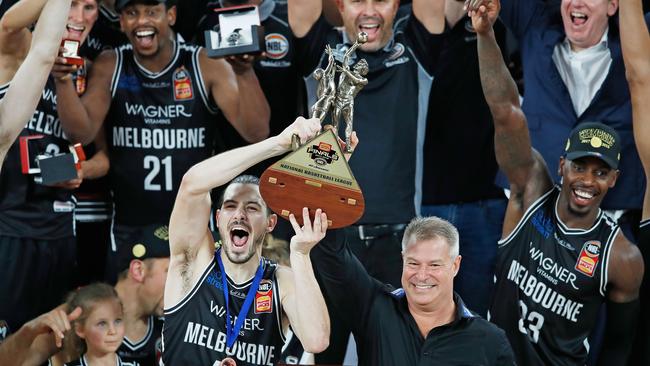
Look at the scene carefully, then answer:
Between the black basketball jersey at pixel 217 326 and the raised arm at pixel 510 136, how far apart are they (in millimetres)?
1538

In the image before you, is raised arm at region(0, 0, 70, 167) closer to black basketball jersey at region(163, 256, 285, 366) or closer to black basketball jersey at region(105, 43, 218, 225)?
black basketball jersey at region(163, 256, 285, 366)

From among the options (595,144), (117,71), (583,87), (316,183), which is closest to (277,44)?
(117,71)

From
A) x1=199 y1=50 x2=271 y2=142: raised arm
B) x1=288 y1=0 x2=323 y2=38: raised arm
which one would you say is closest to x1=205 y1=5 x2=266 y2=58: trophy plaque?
x1=199 y1=50 x2=271 y2=142: raised arm

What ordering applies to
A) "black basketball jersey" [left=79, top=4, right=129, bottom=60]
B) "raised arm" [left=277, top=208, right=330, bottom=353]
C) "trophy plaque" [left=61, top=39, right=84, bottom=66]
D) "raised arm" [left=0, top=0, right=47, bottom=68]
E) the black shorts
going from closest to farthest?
"raised arm" [left=277, top=208, right=330, bottom=353] < "raised arm" [left=0, top=0, right=47, bottom=68] < "trophy plaque" [left=61, top=39, right=84, bottom=66] < the black shorts < "black basketball jersey" [left=79, top=4, right=129, bottom=60]

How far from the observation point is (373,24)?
667 cm

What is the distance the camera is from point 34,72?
5.66 m

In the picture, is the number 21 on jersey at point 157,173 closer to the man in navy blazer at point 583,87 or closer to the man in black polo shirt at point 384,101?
the man in black polo shirt at point 384,101

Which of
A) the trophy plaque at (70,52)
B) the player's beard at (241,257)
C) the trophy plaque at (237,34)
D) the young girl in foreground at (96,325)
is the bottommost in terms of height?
the young girl in foreground at (96,325)

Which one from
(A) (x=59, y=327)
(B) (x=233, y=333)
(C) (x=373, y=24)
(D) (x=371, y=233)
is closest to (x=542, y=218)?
(D) (x=371, y=233)

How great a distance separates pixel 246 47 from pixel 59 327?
5.74 feet

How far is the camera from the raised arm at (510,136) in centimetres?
634

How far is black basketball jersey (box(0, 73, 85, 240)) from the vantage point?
6.84 m

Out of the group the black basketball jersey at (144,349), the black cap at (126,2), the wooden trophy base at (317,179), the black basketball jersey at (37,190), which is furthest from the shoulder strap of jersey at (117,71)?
the wooden trophy base at (317,179)

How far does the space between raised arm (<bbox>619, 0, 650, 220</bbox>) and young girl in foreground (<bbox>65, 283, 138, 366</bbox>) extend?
286cm
